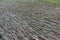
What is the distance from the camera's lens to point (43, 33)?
3199 millimetres

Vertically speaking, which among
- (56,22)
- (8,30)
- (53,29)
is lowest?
(8,30)

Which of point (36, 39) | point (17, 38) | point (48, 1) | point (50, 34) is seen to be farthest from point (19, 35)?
point (48, 1)

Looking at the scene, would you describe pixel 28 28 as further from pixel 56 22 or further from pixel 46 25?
pixel 56 22

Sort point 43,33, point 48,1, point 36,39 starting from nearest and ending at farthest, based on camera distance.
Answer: point 36,39 < point 43,33 < point 48,1

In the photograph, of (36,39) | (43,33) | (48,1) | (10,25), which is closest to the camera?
(36,39)

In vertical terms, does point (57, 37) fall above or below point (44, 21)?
below

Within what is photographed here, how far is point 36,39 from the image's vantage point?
2965 mm

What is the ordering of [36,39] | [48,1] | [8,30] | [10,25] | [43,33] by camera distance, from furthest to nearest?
1. [48,1]
2. [10,25]
3. [8,30]
4. [43,33]
5. [36,39]

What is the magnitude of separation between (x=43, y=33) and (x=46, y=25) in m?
0.45

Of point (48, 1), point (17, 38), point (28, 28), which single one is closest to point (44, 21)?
point (28, 28)

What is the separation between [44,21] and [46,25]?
1.09 ft

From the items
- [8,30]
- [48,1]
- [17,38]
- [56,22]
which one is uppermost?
[48,1]

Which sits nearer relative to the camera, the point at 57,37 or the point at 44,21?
the point at 57,37

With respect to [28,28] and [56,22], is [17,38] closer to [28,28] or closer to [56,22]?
[28,28]
